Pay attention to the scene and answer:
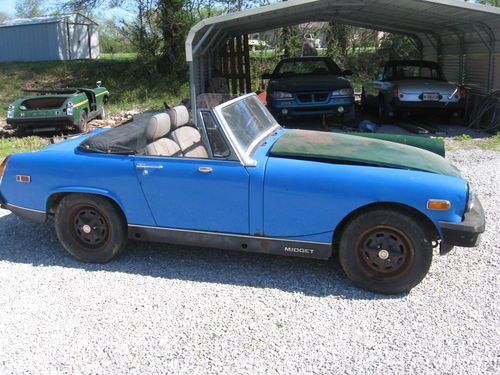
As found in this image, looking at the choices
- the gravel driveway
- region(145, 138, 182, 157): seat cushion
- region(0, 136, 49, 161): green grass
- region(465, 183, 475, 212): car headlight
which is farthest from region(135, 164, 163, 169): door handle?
region(0, 136, 49, 161): green grass

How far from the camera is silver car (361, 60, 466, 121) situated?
454 inches

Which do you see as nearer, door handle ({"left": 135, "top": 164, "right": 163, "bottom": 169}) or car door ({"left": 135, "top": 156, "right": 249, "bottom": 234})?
car door ({"left": 135, "top": 156, "right": 249, "bottom": 234})

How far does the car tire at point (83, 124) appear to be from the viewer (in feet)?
38.5

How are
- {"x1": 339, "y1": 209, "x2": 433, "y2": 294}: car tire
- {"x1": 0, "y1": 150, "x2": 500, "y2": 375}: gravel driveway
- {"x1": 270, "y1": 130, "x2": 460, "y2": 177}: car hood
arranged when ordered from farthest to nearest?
{"x1": 270, "y1": 130, "x2": 460, "y2": 177}: car hood
{"x1": 339, "y1": 209, "x2": 433, "y2": 294}: car tire
{"x1": 0, "y1": 150, "x2": 500, "y2": 375}: gravel driveway

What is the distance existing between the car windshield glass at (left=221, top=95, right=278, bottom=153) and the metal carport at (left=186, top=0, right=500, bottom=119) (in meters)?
5.00

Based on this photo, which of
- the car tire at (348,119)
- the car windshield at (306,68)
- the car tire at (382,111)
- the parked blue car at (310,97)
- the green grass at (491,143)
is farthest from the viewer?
the car windshield at (306,68)

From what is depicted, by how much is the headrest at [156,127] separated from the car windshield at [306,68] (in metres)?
8.94

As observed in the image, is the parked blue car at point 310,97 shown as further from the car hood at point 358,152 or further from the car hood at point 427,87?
the car hood at point 358,152

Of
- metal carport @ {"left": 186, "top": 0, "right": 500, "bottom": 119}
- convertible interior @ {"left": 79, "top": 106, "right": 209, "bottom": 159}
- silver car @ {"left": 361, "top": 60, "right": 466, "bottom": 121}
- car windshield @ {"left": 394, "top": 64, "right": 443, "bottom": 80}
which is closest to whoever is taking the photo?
convertible interior @ {"left": 79, "top": 106, "right": 209, "bottom": 159}

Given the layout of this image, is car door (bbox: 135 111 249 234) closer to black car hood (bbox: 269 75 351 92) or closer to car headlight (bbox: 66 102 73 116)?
black car hood (bbox: 269 75 351 92)

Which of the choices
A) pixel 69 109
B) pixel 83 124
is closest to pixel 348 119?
pixel 83 124

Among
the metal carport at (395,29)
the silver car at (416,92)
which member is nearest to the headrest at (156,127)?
the metal carport at (395,29)

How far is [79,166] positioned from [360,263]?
253 centimetres

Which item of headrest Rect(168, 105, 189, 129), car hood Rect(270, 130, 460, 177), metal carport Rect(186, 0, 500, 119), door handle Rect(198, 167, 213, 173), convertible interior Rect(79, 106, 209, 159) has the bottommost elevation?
door handle Rect(198, 167, 213, 173)
